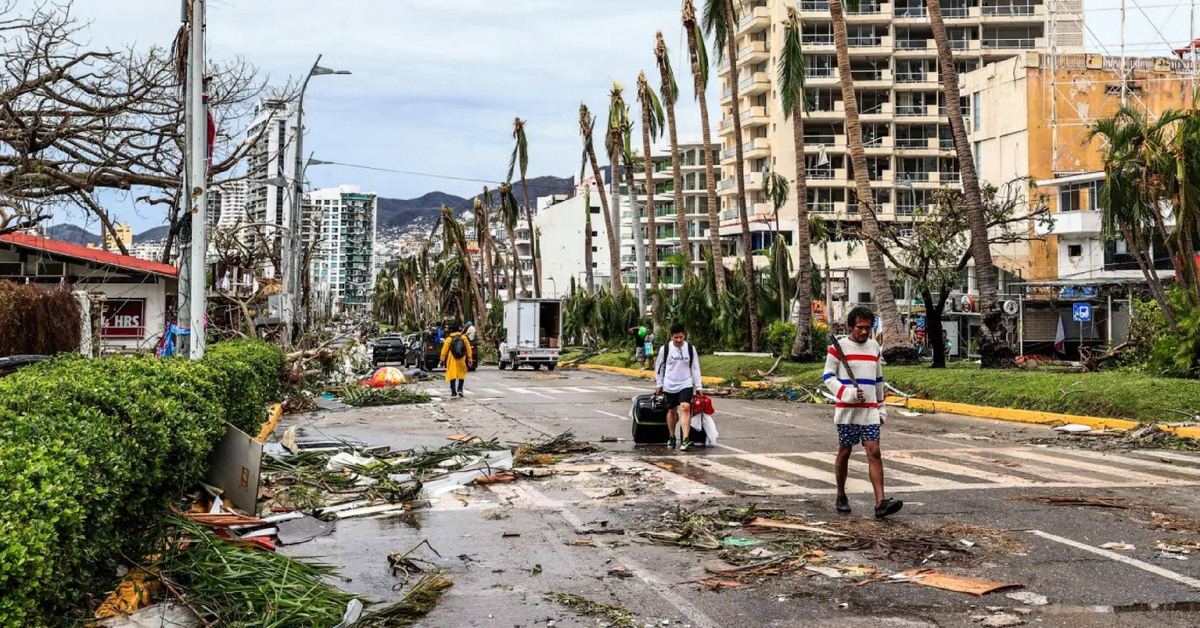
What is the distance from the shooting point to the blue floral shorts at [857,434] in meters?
9.89

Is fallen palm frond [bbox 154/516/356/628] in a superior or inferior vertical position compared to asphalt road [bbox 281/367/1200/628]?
superior

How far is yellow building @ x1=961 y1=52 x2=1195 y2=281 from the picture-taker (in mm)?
49938

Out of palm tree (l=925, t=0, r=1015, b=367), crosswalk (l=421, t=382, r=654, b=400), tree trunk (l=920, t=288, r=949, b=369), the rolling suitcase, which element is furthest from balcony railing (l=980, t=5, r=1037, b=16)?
the rolling suitcase

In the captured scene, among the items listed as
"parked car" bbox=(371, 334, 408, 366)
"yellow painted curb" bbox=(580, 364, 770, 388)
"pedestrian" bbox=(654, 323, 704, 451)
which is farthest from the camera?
"parked car" bbox=(371, 334, 408, 366)

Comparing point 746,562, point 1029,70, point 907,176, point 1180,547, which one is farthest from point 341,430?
point 907,176

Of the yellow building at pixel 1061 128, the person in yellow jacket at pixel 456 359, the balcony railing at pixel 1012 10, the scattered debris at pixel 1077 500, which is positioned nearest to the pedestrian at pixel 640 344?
the person in yellow jacket at pixel 456 359

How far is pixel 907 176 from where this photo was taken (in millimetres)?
82188

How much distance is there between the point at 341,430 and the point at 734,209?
243ft

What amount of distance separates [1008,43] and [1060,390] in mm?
69668

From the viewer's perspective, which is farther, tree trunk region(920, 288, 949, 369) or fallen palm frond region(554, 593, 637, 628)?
tree trunk region(920, 288, 949, 369)

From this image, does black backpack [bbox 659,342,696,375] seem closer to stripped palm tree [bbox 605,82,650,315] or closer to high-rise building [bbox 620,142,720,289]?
stripped palm tree [bbox 605,82,650,315]

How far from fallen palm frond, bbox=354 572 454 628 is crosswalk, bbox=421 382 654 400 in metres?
20.5

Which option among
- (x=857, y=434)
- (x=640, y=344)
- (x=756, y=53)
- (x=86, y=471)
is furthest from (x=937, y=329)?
(x=756, y=53)

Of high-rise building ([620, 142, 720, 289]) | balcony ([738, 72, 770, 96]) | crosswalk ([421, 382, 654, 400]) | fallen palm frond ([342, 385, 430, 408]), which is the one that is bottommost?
crosswalk ([421, 382, 654, 400])
